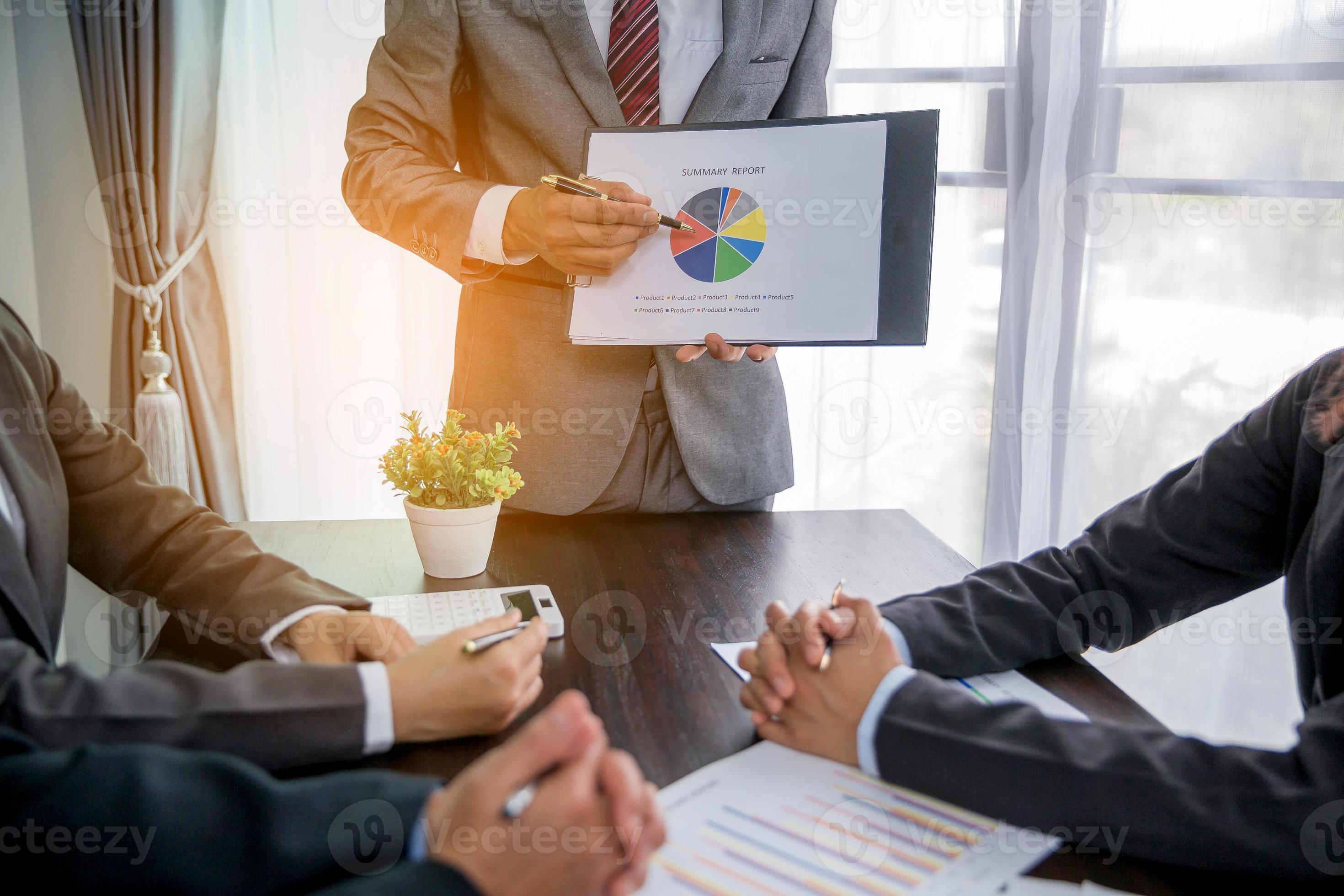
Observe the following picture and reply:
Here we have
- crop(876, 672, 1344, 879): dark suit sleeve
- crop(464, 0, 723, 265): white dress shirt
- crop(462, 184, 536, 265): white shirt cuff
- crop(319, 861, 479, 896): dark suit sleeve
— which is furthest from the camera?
crop(464, 0, 723, 265): white dress shirt

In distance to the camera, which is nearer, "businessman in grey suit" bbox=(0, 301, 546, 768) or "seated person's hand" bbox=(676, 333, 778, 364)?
"businessman in grey suit" bbox=(0, 301, 546, 768)

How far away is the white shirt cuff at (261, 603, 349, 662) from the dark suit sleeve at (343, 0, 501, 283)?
0.73 metres

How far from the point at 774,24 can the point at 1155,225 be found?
1.54 m

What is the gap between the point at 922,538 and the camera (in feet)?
4.89

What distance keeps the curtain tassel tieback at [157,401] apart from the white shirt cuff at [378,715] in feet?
6.49

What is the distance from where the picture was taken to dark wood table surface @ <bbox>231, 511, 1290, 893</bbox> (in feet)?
2.75

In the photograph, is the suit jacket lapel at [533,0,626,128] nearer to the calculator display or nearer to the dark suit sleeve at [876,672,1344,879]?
the calculator display

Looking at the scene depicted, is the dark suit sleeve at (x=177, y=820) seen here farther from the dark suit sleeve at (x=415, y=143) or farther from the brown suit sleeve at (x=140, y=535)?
the dark suit sleeve at (x=415, y=143)

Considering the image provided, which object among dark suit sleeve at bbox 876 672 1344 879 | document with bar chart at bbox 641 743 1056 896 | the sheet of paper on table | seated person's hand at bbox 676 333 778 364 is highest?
seated person's hand at bbox 676 333 778 364

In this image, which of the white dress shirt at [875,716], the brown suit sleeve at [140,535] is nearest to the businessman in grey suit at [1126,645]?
the white dress shirt at [875,716]

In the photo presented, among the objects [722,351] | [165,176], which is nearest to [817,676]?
[722,351]

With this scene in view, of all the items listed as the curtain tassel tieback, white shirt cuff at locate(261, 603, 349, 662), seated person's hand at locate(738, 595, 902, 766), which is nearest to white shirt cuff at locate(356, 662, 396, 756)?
white shirt cuff at locate(261, 603, 349, 662)

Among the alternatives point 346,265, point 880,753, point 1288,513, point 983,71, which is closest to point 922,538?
point 1288,513

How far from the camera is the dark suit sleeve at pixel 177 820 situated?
608 millimetres
